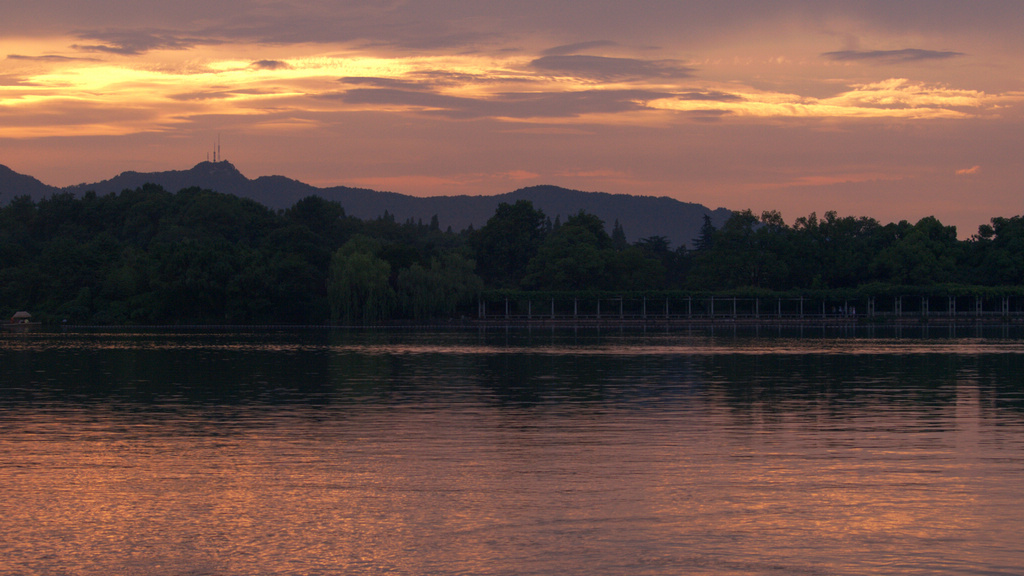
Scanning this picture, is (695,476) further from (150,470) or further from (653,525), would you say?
(150,470)

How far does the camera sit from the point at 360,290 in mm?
116375

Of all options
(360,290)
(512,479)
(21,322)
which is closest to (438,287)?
(360,290)

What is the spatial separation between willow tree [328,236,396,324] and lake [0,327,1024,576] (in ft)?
268

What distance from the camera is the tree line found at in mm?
120875

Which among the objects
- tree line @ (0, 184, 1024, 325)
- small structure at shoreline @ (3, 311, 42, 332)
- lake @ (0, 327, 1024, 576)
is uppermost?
tree line @ (0, 184, 1024, 325)

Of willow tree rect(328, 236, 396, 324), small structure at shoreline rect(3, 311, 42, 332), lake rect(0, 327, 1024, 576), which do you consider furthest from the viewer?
small structure at shoreline rect(3, 311, 42, 332)

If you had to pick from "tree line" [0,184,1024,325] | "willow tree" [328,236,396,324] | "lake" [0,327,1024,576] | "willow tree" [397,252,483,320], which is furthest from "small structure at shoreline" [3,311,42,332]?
"lake" [0,327,1024,576]

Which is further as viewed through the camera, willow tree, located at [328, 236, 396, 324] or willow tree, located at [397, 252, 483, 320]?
willow tree, located at [397, 252, 483, 320]

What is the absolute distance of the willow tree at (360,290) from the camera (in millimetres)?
115625

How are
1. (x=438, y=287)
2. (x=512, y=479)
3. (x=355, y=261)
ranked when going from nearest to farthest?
1. (x=512, y=479)
2. (x=355, y=261)
3. (x=438, y=287)

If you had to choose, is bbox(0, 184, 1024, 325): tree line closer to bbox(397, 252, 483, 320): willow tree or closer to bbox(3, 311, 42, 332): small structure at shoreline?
bbox(397, 252, 483, 320): willow tree

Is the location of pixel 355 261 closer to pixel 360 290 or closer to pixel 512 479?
pixel 360 290

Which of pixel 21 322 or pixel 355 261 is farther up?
pixel 355 261

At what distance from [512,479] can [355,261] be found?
103m
